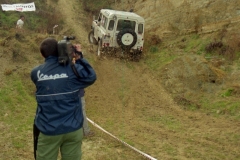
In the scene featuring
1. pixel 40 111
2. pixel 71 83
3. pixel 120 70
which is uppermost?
pixel 71 83

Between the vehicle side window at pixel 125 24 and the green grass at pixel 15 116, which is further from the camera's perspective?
the vehicle side window at pixel 125 24

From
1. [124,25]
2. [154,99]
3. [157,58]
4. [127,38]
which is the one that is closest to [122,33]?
[127,38]

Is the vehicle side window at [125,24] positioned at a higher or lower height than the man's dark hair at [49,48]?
lower

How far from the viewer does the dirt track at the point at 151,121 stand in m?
5.64

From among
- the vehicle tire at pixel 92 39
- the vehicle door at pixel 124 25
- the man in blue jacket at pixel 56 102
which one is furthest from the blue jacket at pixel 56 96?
the vehicle tire at pixel 92 39

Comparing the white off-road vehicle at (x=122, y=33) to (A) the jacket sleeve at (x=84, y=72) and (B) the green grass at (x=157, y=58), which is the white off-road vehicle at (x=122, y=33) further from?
(A) the jacket sleeve at (x=84, y=72)

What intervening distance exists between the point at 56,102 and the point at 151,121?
4.65 m

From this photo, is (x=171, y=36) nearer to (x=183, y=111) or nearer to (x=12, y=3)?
(x=183, y=111)

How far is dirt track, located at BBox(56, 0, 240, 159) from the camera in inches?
222

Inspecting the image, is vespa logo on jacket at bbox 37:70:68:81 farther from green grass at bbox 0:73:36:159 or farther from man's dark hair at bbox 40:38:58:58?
green grass at bbox 0:73:36:159

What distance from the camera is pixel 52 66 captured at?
3.05 metres

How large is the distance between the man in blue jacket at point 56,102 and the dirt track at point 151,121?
7.10 ft

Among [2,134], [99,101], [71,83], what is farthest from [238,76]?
[71,83]

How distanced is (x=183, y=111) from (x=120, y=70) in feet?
13.4
